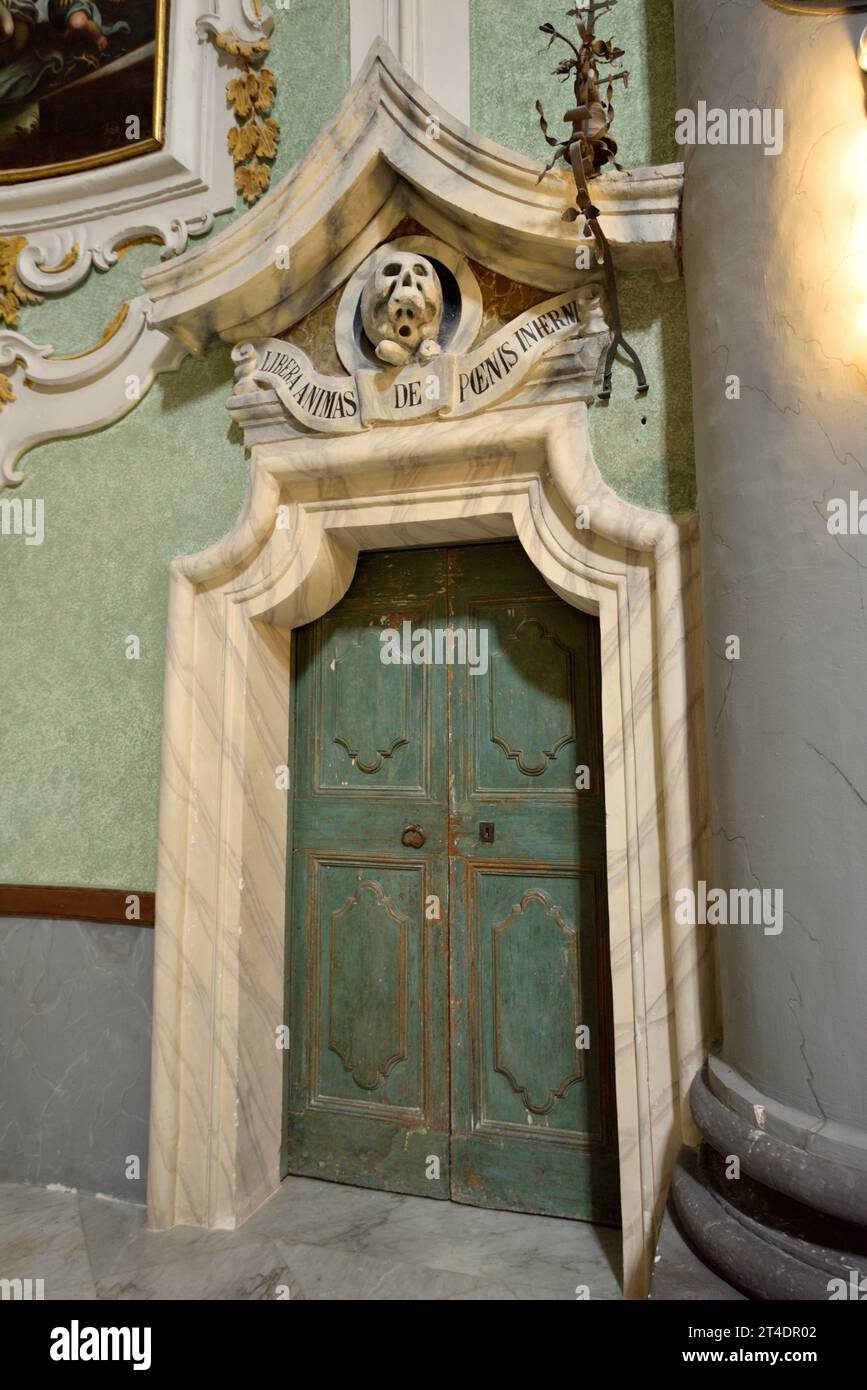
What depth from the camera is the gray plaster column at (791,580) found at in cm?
184

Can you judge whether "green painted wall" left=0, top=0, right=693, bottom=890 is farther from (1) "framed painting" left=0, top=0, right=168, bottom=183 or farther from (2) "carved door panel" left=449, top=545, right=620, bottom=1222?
(2) "carved door panel" left=449, top=545, right=620, bottom=1222

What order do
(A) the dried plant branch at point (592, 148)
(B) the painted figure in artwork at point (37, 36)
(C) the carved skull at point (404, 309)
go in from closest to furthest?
(A) the dried plant branch at point (592, 148) → (C) the carved skull at point (404, 309) → (B) the painted figure in artwork at point (37, 36)

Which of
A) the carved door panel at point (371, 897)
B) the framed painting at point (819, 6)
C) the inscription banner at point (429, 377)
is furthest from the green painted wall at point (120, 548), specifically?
the framed painting at point (819, 6)

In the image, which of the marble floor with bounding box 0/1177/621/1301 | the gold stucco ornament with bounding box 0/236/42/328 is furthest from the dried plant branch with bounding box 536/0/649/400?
the marble floor with bounding box 0/1177/621/1301

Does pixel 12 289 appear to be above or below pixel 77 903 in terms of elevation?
above

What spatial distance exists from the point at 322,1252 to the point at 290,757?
4.91ft

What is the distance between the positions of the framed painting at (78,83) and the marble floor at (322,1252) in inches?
145

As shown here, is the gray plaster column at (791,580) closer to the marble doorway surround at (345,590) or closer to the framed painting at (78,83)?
the marble doorway surround at (345,590)

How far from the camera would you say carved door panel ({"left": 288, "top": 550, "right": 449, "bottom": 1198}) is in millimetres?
2898

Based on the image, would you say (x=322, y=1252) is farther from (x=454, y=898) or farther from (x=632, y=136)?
(x=632, y=136)

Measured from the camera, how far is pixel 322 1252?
2.54m

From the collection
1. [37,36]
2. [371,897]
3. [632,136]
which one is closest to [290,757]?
[371,897]

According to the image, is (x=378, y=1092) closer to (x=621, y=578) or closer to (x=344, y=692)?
(x=344, y=692)

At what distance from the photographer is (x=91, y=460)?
323cm
